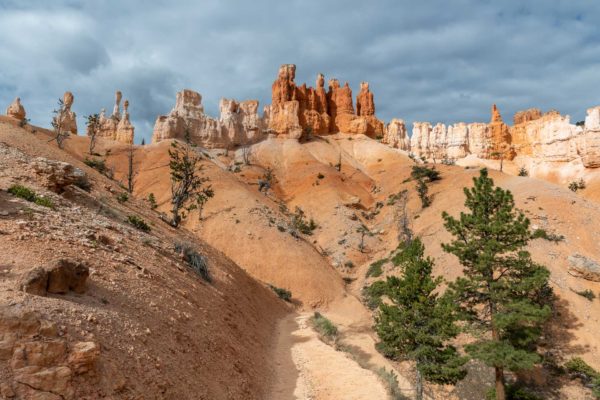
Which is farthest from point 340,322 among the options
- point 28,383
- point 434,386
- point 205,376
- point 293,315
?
point 28,383

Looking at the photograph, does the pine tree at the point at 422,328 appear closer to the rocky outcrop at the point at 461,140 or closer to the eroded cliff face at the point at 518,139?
the eroded cliff face at the point at 518,139

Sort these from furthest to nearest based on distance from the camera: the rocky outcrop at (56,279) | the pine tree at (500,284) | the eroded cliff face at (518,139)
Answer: the eroded cliff face at (518,139) < the pine tree at (500,284) < the rocky outcrop at (56,279)

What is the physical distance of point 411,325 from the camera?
764 inches

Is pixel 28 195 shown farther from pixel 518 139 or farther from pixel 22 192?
pixel 518 139

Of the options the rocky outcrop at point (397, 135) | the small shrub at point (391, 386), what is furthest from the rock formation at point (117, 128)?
the small shrub at point (391, 386)

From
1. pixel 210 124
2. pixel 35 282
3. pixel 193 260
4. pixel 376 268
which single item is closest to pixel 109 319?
pixel 35 282

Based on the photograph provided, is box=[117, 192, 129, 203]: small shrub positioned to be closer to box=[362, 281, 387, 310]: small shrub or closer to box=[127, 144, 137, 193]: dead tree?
box=[127, 144, 137, 193]: dead tree

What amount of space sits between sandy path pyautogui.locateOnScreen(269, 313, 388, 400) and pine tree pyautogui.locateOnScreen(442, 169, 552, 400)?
6577 mm

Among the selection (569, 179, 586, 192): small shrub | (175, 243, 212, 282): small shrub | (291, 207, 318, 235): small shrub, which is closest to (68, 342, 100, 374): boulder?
(175, 243, 212, 282): small shrub

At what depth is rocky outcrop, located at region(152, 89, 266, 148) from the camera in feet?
272

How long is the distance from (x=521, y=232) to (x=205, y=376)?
17.0 meters

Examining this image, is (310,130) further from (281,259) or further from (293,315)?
(293,315)

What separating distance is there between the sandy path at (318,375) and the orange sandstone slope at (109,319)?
93 cm

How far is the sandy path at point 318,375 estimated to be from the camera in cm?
1494
